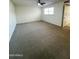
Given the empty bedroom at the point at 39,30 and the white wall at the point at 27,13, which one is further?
the white wall at the point at 27,13

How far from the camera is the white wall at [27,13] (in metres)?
7.37

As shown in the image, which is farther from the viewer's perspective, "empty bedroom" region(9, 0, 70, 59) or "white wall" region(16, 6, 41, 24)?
"white wall" region(16, 6, 41, 24)

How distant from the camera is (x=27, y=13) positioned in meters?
8.25

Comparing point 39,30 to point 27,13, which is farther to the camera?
point 27,13

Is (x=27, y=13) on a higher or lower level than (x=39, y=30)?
higher

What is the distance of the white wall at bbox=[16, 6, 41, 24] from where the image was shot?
24.2ft
